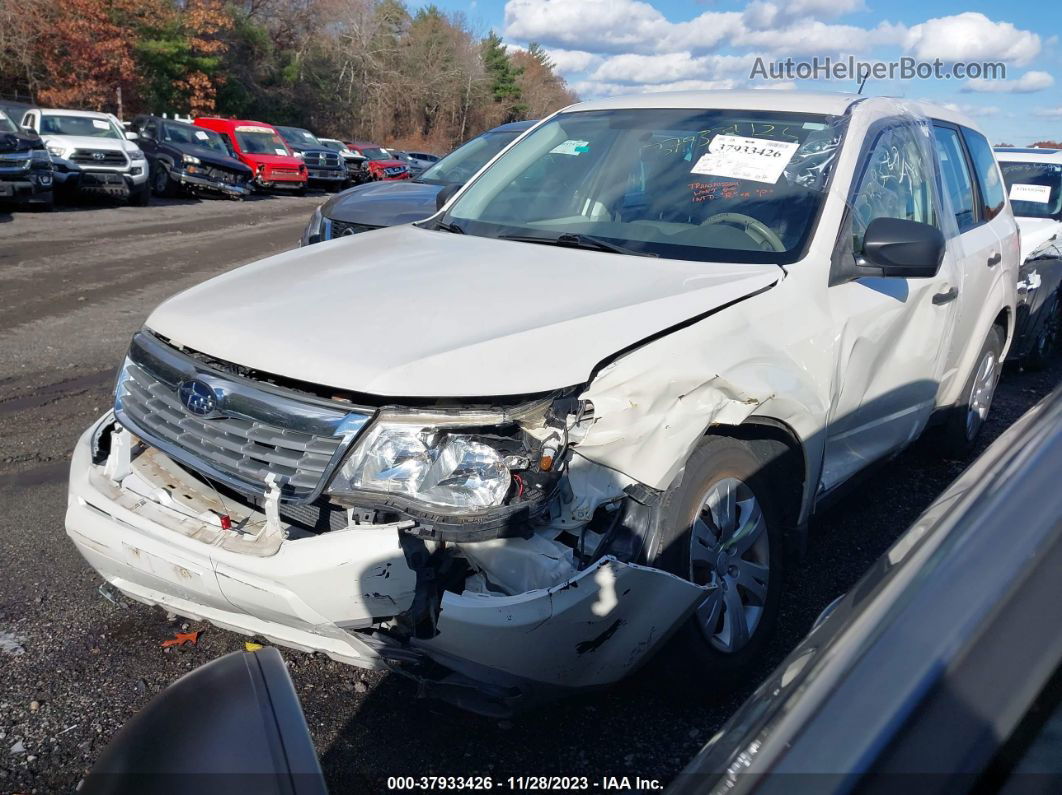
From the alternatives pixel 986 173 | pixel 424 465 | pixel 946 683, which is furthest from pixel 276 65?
pixel 946 683

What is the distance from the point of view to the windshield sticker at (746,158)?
336 cm

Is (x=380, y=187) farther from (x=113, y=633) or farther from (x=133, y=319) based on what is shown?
(x=113, y=633)

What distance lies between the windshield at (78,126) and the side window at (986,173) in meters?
17.3

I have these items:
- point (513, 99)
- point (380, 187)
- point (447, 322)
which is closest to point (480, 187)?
point (447, 322)

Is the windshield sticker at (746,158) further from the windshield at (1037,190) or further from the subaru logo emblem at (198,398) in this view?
the windshield at (1037,190)

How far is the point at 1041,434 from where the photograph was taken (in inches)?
50.2

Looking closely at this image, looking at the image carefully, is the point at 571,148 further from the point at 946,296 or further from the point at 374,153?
the point at 374,153

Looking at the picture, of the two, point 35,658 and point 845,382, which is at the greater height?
point 845,382

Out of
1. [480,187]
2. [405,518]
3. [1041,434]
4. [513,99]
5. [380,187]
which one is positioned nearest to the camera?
[1041,434]

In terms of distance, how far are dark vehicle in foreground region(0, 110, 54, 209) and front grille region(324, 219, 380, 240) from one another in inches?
409

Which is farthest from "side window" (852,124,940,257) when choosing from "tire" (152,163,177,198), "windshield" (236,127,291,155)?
"windshield" (236,127,291,155)

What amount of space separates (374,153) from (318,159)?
647 cm

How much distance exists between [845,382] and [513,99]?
74513 millimetres

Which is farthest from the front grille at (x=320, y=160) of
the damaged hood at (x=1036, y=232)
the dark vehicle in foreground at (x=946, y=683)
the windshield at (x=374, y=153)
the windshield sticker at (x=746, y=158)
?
the dark vehicle in foreground at (x=946, y=683)
